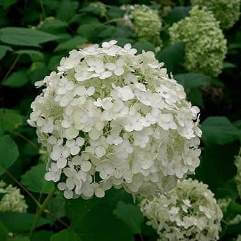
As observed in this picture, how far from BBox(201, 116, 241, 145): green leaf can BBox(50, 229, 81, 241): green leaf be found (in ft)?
2.81

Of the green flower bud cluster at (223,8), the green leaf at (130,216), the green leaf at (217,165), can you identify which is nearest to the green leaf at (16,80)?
the green flower bud cluster at (223,8)

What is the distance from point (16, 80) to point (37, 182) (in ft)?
4.74

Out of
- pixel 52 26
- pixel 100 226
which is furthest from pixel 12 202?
pixel 52 26

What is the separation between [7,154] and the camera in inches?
100

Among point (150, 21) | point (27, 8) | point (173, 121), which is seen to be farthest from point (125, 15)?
point (173, 121)

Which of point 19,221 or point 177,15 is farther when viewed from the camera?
point 177,15

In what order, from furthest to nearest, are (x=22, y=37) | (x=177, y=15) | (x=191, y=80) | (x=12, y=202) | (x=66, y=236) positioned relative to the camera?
(x=177, y=15)
(x=191, y=80)
(x=12, y=202)
(x=22, y=37)
(x=66, y=236)

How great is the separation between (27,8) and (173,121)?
337 cm

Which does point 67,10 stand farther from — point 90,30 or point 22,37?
point 22,37

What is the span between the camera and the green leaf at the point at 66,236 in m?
2.28

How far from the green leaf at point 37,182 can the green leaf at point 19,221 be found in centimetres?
11

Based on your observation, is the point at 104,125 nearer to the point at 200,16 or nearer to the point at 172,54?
the point at 172,54

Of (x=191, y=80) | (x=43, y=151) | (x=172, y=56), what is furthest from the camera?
(x=172, y=56)

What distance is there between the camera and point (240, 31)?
15.8 ft
